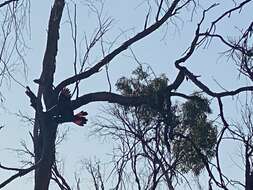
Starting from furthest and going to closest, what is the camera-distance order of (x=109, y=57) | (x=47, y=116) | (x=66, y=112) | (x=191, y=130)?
1. (x=191, y=130)
2. (x=109, y=57)
3. (x=66, y=112)
4. (x=47, y=116)

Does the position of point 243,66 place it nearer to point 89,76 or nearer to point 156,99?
point 156,99

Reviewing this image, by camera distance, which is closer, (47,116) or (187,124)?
(47,116)

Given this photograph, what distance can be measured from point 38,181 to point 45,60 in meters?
1.17

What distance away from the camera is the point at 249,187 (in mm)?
2750

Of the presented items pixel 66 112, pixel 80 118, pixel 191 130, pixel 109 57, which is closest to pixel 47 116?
pixel 66 112

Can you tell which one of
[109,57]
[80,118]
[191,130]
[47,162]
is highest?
[191,130]

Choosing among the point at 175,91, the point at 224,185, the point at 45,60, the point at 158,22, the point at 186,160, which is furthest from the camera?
the point at 186,160

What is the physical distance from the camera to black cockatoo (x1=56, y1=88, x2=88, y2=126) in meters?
5.38

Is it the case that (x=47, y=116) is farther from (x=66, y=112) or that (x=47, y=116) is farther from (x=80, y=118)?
(x=80, y=118)

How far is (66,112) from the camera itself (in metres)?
5.41

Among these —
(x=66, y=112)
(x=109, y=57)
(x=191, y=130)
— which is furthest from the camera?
(x=191, y=130)

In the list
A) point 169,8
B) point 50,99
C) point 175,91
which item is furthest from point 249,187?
point 50,99

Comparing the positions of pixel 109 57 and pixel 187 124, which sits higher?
pixel 187 124

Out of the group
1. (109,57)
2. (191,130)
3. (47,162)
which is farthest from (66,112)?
(191,130)
